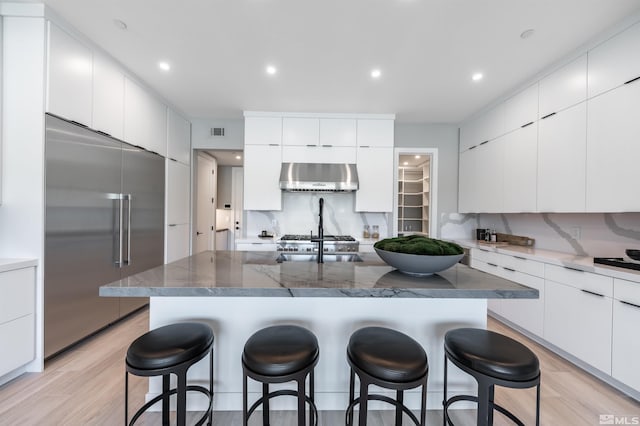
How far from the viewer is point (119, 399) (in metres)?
1.70

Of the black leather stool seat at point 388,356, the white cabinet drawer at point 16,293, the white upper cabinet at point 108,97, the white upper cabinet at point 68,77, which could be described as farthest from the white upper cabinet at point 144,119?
the black leather stool seat at point 388,356

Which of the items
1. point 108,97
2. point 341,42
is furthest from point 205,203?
point 341,42

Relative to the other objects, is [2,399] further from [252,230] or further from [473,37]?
[473,37]

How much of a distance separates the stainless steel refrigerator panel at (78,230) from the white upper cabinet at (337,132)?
8.26 feet

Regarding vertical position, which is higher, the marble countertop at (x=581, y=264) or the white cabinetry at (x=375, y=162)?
the white cabinetry at (x=375, y=162)

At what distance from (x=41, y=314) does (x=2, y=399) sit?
0.53 metres

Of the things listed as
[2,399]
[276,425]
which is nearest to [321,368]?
[276,425]

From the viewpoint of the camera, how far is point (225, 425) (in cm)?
145

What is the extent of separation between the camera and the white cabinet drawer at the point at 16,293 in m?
1.72

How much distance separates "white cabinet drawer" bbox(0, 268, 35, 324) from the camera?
67.6 inches

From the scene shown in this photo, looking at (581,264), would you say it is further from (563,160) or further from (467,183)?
(467,183)

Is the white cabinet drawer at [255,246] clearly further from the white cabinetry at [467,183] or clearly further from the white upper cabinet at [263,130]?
the white cabinetry at [467,183]

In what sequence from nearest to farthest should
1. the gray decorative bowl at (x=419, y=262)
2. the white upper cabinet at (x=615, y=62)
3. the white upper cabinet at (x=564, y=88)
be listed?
the gray decorative bowl at (x=419, y=262), the white upper cabinet at (x=615, y=62), the white upper cabinet at (x=564, y=88)

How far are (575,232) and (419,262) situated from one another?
2580 mm
